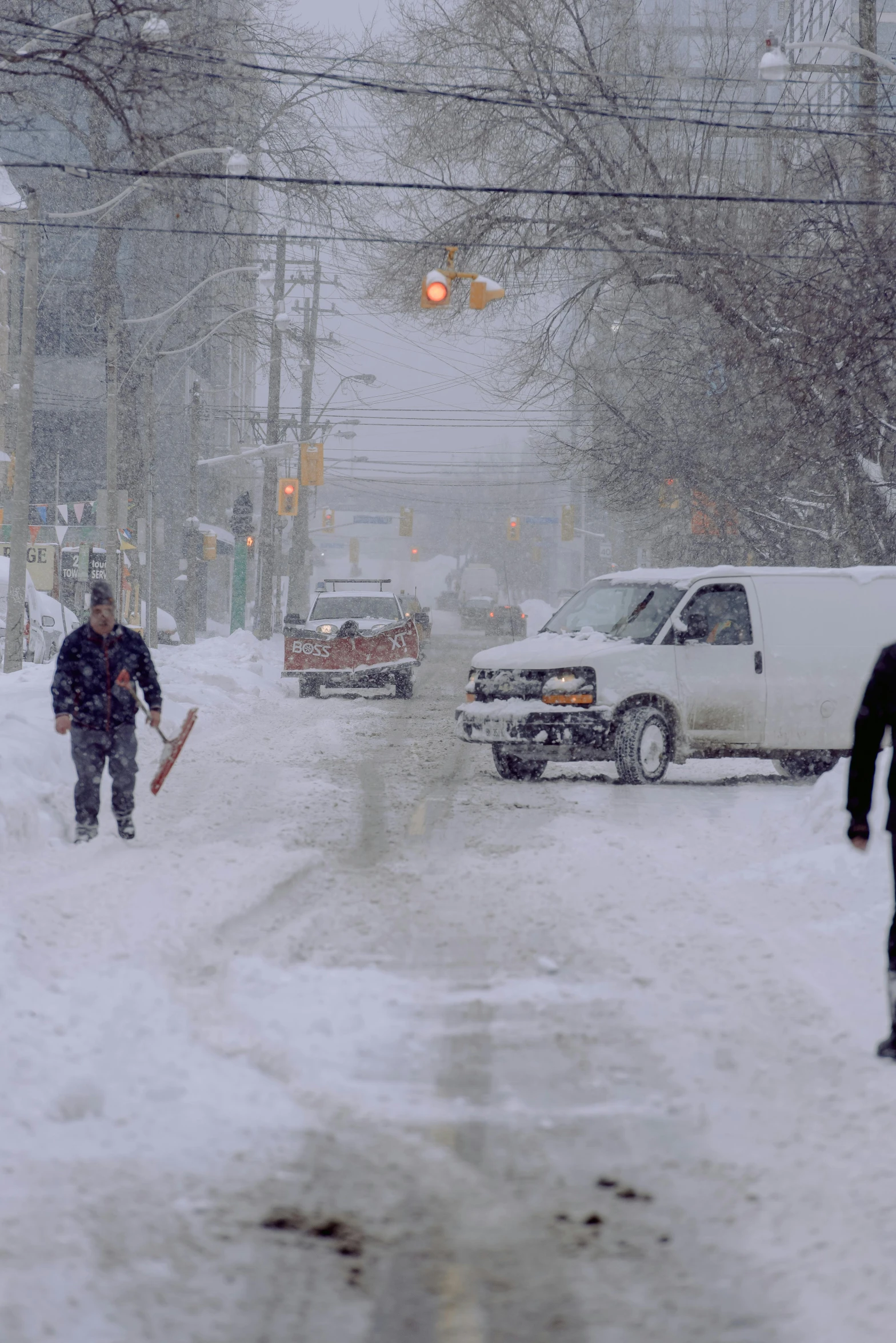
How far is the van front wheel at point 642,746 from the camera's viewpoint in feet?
46.2

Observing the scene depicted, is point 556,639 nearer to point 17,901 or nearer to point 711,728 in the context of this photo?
point 711,728

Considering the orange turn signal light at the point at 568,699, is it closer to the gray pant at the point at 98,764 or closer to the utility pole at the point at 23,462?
the gray pant at the point at 98,764

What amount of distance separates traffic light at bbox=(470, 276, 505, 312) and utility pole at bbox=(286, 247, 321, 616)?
84.5 ft

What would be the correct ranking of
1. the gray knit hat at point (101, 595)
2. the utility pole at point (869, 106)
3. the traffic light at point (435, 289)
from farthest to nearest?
the utility pole at point (869, 106) → the traffic light at point (435, 289) → the gray knit hat at point (101, 595)

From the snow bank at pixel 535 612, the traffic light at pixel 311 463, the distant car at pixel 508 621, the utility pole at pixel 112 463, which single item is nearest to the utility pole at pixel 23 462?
the utility pole at pixel 112 463

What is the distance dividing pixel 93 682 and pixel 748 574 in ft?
23.5

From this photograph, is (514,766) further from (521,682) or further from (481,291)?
(481,291)

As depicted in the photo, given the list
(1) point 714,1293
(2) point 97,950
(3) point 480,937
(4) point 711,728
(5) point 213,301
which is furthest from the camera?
(5) point 213,301

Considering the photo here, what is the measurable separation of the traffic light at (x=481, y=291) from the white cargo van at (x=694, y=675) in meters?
4.82

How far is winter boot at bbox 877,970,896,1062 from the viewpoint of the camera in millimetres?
5480

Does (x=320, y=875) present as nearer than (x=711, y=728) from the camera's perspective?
Yes

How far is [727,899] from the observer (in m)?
8.65

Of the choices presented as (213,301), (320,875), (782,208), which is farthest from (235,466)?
(320,875)

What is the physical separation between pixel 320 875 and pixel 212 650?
23.4m
